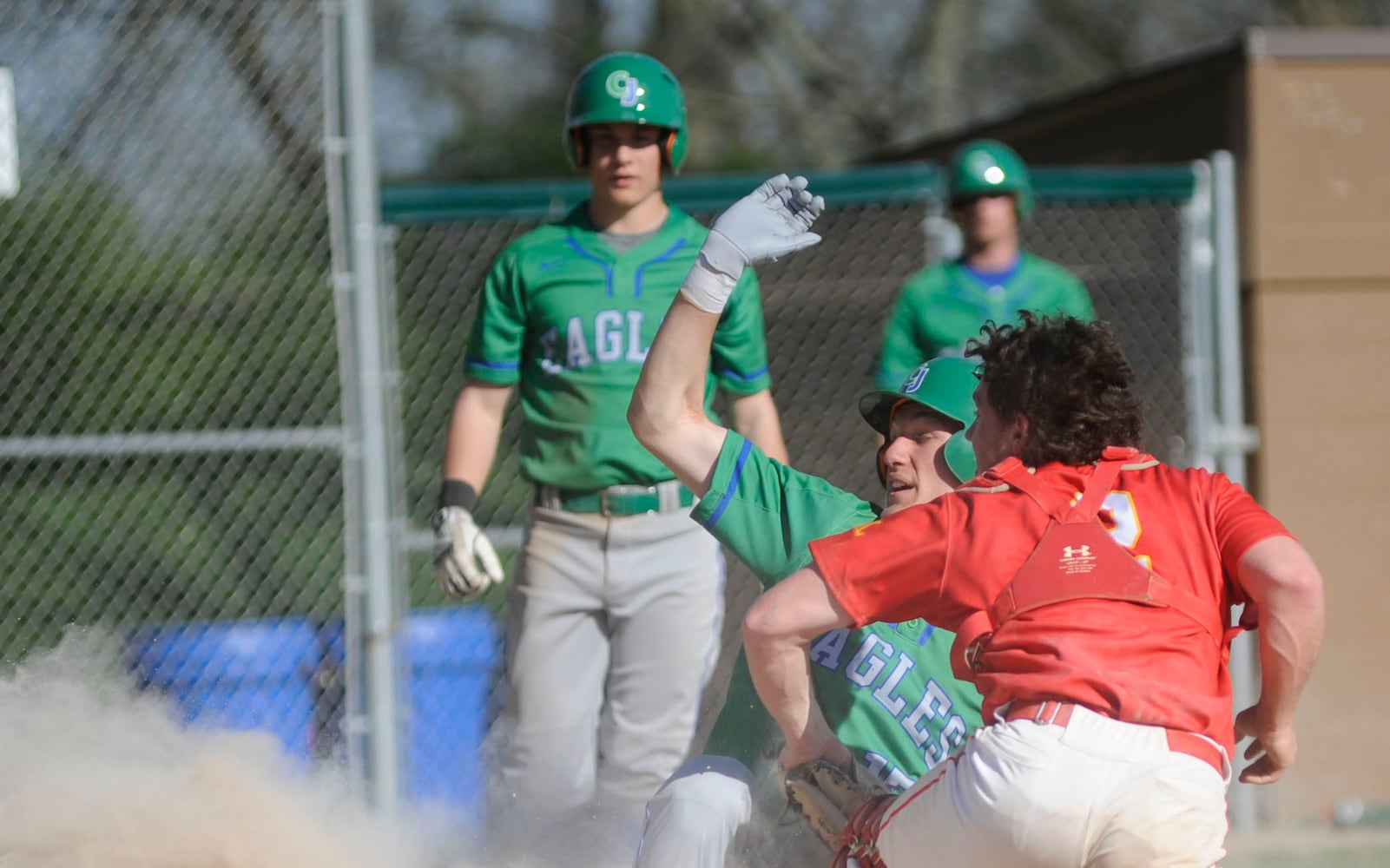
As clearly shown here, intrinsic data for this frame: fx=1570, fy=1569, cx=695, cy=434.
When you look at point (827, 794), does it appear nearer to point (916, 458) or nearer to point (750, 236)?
point (916, 458)

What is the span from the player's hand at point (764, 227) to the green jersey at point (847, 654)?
13.5 inches

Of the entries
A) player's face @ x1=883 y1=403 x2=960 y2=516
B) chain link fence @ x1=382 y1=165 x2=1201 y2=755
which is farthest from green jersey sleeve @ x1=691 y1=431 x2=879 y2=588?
chain link fence @ x1=382 y1=165 x2=1201 y2=755

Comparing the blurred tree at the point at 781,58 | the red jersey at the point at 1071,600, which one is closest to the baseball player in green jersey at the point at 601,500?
the red jersey at the point at 1071,600

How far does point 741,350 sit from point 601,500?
0.56 metres

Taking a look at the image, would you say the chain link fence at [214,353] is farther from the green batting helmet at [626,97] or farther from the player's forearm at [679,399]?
the player's forearm at [679,399]

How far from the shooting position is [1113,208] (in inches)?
251

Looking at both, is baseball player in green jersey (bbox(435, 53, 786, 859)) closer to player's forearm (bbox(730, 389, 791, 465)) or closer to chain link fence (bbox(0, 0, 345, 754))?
player's forearm (bbox(730, 389, 791, 465))

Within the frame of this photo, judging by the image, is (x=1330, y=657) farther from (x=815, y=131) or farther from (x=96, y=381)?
(x=815, y=131)

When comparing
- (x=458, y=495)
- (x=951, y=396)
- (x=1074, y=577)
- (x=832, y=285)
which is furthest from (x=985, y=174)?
(x=1074, y=577)

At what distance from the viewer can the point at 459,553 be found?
13.7 ft

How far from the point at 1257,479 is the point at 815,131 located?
11.6 m

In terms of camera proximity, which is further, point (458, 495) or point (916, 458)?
point (458, 495)

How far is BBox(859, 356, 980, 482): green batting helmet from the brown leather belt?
0.72m

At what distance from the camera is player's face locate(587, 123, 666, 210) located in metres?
4.23
